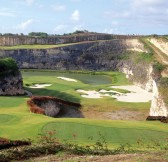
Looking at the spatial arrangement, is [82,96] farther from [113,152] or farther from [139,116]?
[113,152]

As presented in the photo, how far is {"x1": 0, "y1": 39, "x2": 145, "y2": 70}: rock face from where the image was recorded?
12338 centimetres

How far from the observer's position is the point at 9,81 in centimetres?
6347

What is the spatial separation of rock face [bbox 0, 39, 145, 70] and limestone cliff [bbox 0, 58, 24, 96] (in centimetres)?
5604

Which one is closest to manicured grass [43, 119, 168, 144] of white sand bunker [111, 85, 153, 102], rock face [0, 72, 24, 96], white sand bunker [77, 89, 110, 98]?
white sand bunker [111, 85, 153, 102]

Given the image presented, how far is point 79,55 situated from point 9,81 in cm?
6970

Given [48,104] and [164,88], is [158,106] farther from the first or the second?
[48,104]

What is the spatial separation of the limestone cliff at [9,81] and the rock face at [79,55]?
5604cm

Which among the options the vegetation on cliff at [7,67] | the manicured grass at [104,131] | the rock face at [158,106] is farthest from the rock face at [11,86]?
the manicured grass at [104,131]

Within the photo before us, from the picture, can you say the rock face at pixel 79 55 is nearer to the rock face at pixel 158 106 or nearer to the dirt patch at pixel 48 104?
the dirt patch at pixel 48 104

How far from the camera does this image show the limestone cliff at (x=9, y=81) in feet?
205

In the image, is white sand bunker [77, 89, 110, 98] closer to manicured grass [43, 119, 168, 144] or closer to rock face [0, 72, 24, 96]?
rock face [0, 72, 24, 96]

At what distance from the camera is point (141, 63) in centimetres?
9462

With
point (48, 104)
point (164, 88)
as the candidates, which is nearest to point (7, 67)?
point (48, 104)

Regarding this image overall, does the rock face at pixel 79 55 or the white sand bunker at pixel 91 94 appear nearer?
the white sand bunker at pixel 91 94
